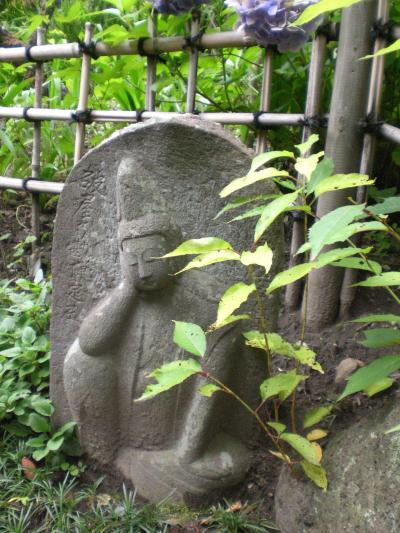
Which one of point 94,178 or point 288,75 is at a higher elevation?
point 288,75

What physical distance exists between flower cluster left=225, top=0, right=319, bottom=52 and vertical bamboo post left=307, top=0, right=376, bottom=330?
0.12 metres

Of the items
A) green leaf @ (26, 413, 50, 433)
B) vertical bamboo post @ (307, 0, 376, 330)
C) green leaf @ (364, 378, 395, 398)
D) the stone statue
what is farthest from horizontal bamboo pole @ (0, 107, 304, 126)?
green leaf @ (26, 413, 50, 433)

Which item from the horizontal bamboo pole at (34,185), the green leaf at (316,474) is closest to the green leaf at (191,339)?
the green leaf at (316,474)

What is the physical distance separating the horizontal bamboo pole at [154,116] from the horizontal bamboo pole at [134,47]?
23 cm

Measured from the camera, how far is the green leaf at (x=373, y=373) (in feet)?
3.47

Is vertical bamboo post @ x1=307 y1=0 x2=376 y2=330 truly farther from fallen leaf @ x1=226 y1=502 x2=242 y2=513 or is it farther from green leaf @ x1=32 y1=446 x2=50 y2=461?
green leaf @ x1=32 y1=446 x2=50 y2=461

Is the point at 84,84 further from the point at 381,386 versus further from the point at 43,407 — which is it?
the point at 381,386

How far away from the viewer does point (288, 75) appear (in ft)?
6.68

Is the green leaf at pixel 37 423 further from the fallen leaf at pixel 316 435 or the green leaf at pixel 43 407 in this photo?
the fallen leaf at pixel 316 435

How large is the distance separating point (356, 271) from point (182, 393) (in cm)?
75

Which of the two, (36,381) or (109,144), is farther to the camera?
(36,381)

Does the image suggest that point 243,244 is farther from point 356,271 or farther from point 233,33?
point 233,33

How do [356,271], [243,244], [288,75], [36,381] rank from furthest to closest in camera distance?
1. [288,75]
2. [356,271]
3. [36,381]
4. [243,244]

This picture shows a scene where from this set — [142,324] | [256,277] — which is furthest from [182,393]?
[256,277]
